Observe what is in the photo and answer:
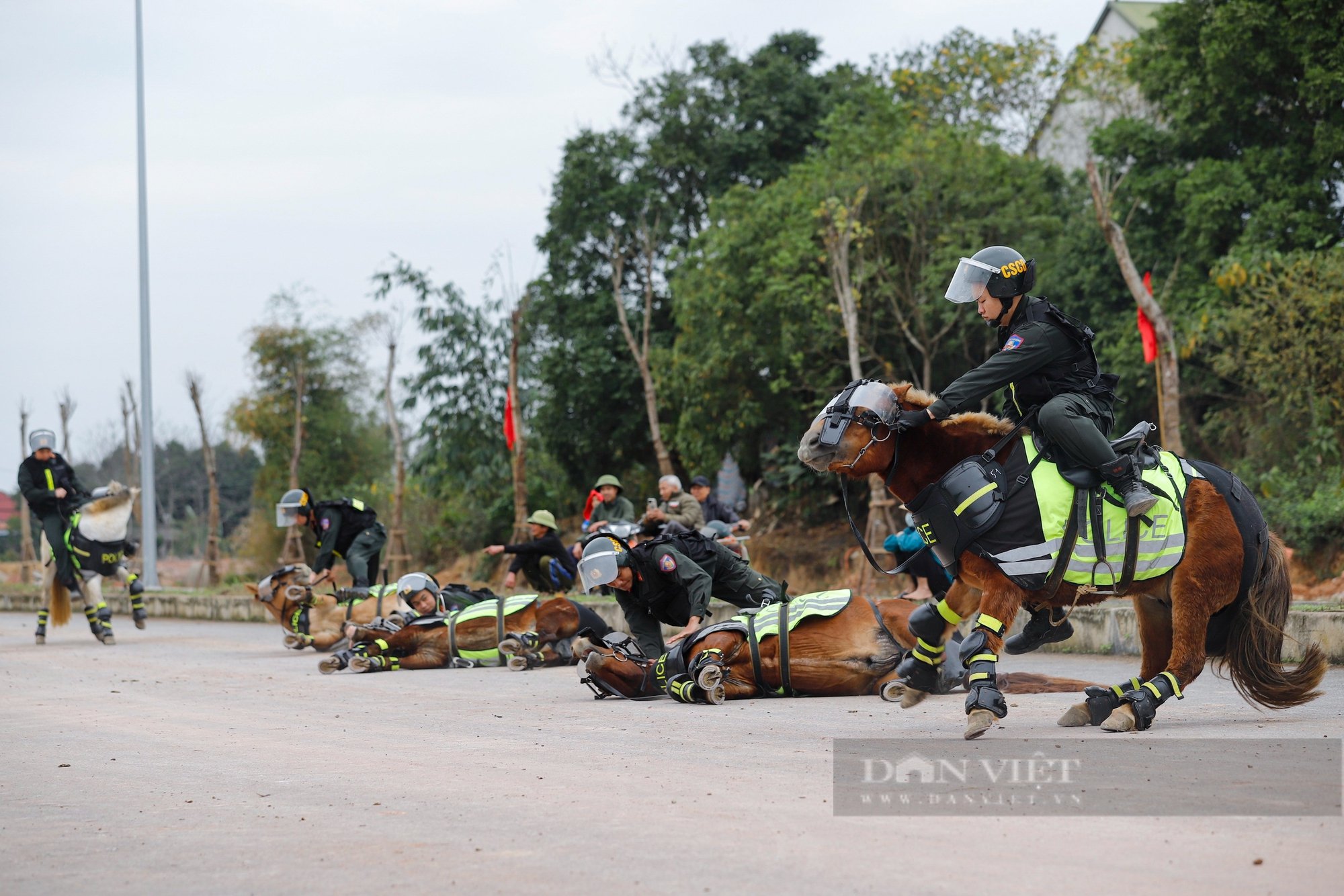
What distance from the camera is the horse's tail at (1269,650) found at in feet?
24.0

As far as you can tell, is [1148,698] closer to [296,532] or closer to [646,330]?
[646,330]

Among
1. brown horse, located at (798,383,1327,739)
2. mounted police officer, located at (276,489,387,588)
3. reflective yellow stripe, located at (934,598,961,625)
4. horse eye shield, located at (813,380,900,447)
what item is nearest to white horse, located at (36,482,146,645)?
mounted police officer, located at (276,489,387,588)

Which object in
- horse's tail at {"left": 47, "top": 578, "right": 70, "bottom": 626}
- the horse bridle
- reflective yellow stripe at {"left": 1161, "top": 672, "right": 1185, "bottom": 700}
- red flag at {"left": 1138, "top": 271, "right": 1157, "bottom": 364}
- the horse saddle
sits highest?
red flag at {"left": 1138, "top": 271, "right": 1157, "bottom": 364}

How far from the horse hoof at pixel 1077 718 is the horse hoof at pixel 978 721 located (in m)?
0.76

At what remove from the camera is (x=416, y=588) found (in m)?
13.7

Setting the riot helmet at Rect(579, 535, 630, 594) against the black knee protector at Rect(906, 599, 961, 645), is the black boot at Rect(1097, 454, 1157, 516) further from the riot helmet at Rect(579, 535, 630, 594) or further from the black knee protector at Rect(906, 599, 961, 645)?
the riot helmet at Rect(579, 535, 630, 594)

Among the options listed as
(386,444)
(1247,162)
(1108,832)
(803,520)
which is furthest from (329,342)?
(1108,832)

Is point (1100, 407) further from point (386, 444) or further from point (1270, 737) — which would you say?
point (386, 444)

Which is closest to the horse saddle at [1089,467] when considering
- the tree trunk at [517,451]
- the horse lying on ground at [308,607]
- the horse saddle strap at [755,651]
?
the horse saddle strap at [755,651]

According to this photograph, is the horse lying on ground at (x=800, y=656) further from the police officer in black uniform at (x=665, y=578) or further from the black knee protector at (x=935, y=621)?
the black knee protector at (x=935, y=621)

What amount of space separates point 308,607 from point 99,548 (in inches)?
158

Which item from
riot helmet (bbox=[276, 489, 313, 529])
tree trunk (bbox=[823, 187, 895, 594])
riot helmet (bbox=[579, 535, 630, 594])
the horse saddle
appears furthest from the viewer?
tree trunk (bbox=[823, 187, 895, 594])

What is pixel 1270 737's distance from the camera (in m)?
6.76

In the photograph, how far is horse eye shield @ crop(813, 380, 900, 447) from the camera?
23.5 feet
